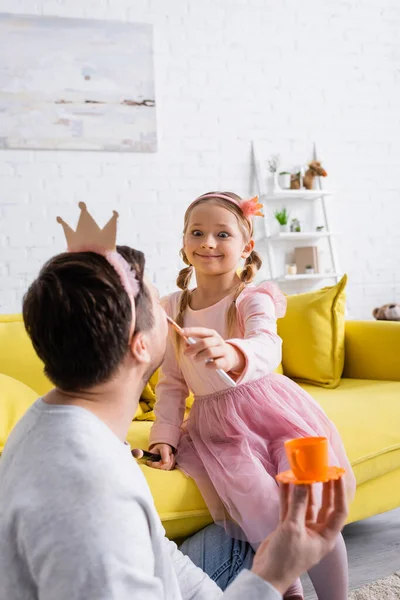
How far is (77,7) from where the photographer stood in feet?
12.0

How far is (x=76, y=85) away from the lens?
366 cm

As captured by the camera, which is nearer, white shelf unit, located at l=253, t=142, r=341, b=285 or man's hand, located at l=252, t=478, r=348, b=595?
man's hand, located at l=252, t=478, r=348, b=595

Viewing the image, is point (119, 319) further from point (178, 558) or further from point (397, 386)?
point (397, 386)

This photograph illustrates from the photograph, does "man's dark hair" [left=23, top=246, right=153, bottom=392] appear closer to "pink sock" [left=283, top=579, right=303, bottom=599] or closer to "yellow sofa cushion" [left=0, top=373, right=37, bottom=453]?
"pink sock" [left=283, top=579, right=303, bottom=599]

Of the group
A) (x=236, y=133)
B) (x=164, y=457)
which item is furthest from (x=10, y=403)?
(x=236, y=133)

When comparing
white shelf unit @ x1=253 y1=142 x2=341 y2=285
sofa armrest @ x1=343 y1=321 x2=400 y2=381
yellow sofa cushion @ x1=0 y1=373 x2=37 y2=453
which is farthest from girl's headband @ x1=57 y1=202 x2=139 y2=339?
white shelf unit @ x1=253 y1=142 x2=341 y2=285

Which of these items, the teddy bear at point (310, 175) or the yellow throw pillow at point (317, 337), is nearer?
the yellow throw pillow at point (317, 337)

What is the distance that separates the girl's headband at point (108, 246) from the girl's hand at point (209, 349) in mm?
345

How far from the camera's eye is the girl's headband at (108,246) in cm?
80

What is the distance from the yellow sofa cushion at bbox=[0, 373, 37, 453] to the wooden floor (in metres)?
0.92

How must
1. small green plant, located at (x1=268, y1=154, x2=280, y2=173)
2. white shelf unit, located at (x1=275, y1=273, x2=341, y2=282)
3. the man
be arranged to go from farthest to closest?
small green plant, located at (x1=268, y1=154, x2=280, y2=173)
white shelf unit, located at (x1=275, y1=273, x2=341, y2=282)
the man

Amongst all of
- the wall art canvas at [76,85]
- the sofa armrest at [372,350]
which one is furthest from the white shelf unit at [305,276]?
the sofa armrest at [372,350]

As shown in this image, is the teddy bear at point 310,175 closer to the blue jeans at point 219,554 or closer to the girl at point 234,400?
the girl at point 234,400

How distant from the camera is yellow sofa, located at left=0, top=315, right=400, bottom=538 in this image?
1583 mm
